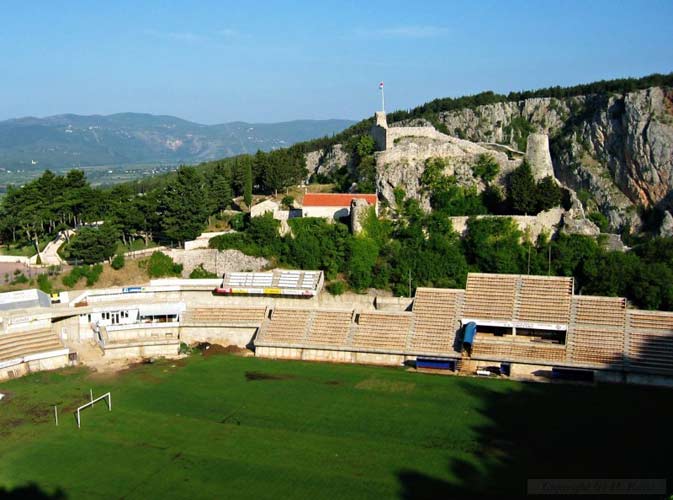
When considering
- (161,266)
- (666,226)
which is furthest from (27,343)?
(666,226)

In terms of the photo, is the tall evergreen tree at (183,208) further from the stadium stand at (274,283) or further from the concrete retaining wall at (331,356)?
the concrete retaining wall at (331,356)

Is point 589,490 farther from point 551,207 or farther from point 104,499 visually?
point 551,207

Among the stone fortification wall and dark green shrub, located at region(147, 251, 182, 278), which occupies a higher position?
the stone fortification wall

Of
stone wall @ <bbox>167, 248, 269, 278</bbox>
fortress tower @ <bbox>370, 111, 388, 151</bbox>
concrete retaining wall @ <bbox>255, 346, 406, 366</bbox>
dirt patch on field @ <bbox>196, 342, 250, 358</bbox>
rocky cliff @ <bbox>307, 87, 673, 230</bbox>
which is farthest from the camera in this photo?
rocky cliff @ <bbox>307, 87, 673, 230</bbox>

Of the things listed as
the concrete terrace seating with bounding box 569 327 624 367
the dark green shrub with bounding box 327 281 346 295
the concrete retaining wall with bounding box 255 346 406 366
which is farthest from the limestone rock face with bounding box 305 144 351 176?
the concrete terrace seating with bounding box 569 327 624 367

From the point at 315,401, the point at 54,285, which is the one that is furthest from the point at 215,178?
the point at 315,401

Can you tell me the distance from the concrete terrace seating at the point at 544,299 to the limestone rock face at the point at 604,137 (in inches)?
1314

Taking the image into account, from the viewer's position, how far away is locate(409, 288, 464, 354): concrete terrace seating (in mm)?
29172

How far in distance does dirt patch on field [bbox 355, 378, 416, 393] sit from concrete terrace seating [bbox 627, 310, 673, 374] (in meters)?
8.83

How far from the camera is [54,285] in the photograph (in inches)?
1395

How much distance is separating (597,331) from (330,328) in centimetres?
1166

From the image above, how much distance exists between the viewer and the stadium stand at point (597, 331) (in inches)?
1064

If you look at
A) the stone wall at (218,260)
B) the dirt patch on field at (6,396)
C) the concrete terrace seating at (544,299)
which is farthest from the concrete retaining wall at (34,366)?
the concrete terrace seating at (544,299)

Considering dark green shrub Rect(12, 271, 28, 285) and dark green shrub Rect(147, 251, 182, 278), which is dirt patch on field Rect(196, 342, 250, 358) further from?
dark green shrub Rect(12, 271, 28, 285)
